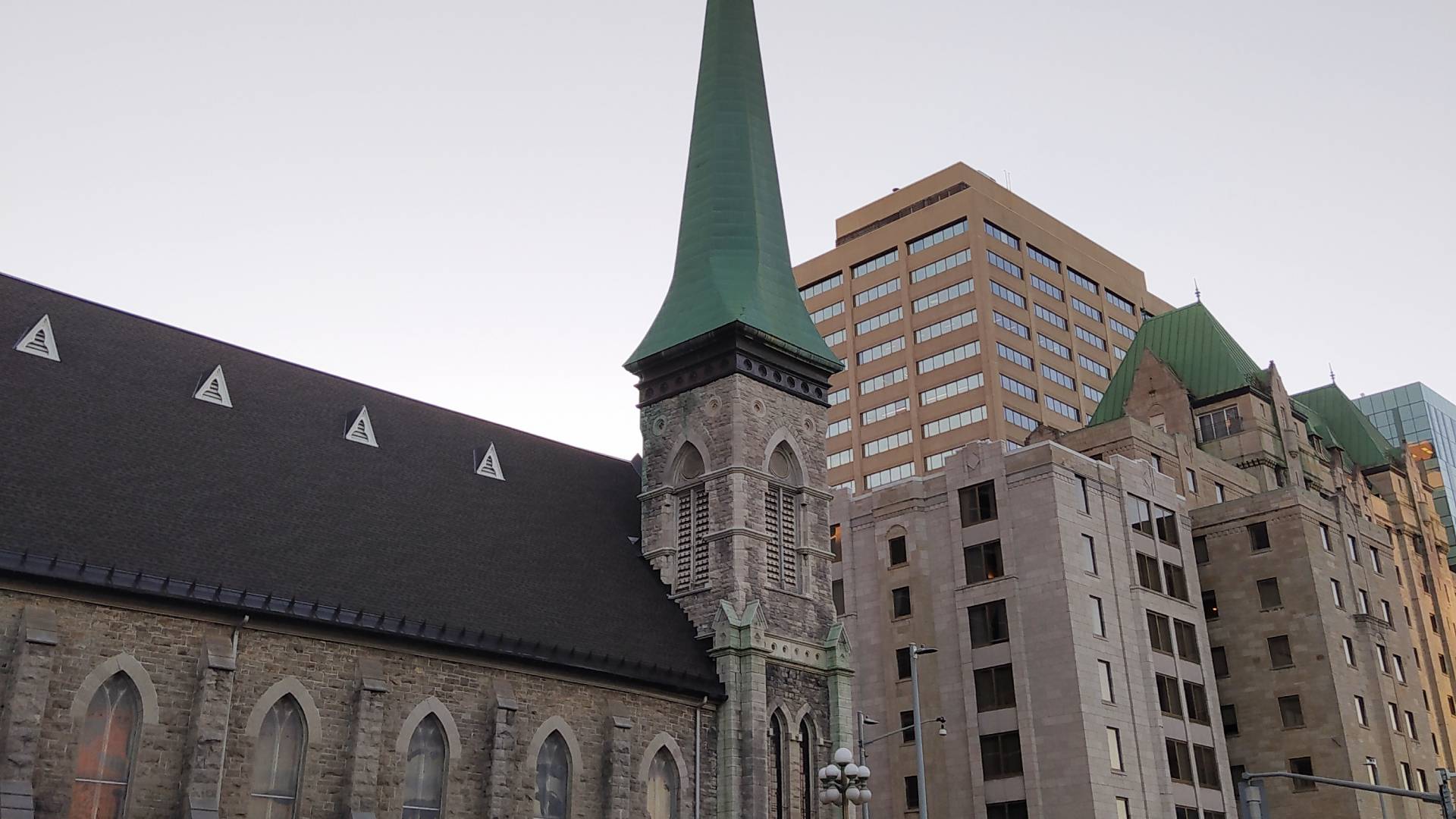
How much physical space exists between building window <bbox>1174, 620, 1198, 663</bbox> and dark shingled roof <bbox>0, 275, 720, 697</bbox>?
27534mm

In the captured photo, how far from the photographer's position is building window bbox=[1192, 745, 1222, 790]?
→ 182 ft

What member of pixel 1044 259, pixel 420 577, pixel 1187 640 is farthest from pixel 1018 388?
pixel 420 577

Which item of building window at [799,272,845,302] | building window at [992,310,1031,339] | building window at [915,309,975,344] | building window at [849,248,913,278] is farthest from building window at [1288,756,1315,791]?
building window at [799,272,845,302]

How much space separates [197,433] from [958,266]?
241 feet

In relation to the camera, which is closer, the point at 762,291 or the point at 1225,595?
the point at 762,291

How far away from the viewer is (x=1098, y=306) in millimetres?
111312

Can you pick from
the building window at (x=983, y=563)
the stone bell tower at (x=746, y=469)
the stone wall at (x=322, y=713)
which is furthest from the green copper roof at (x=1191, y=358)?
the stone wall at (x=322, y=713)

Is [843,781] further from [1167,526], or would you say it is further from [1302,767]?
[1302,767]

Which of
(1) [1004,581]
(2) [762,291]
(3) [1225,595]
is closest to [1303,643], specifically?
(3) [1225,595]

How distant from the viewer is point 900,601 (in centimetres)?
5891

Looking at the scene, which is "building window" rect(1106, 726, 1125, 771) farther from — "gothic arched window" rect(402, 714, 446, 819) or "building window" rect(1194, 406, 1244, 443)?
"gothic arched window" rect(402, 714, 446, 819)

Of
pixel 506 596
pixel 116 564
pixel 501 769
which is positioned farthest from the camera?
pixel 506 596

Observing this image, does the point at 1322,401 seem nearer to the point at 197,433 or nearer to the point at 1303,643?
the point at 1303,643

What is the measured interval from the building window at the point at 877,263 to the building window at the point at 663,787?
71847 millimetres
